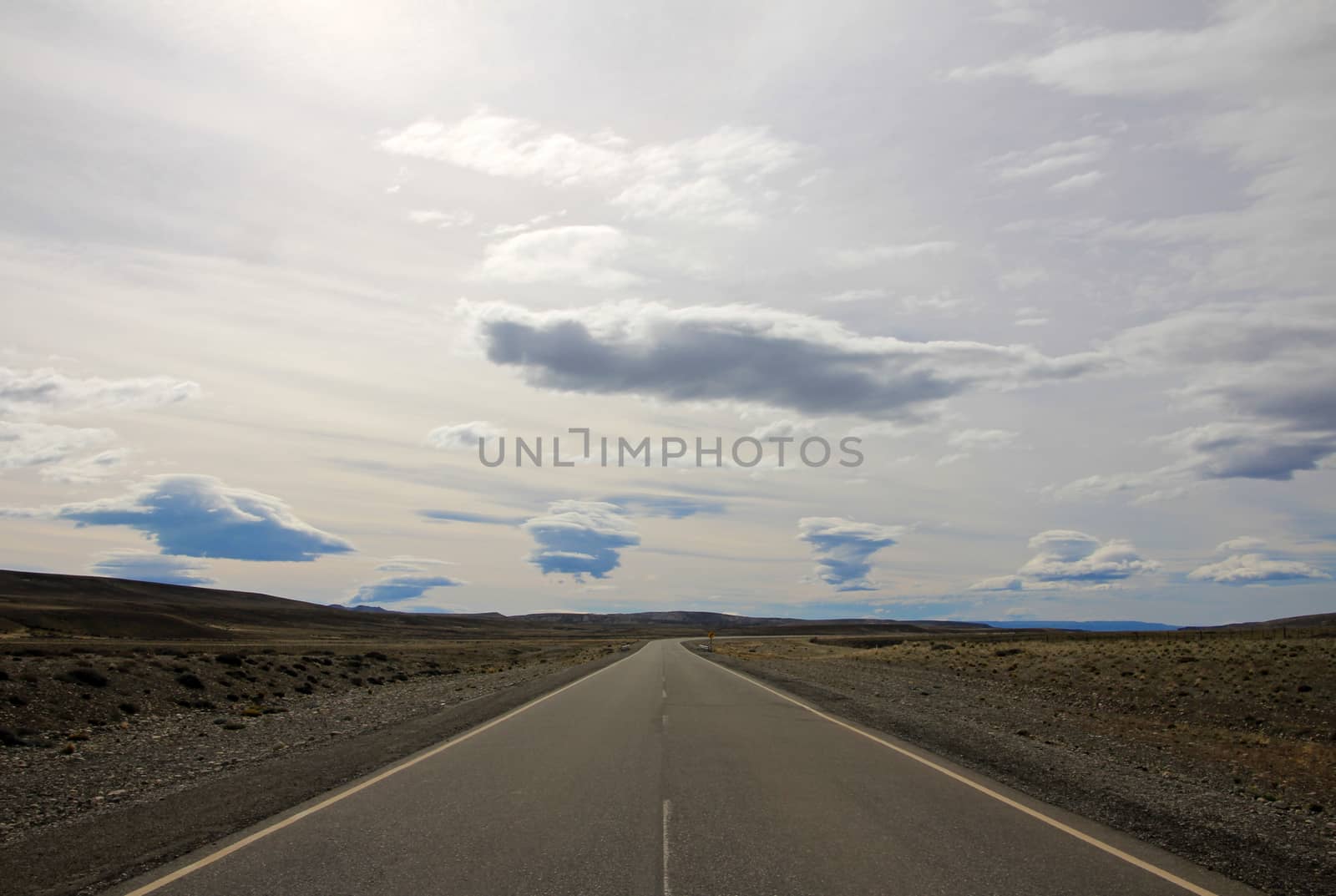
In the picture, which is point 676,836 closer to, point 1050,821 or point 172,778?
point 1050,821

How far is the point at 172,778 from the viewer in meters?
12.9

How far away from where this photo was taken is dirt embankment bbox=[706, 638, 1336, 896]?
30.5 ft

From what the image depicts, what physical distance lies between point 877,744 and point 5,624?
7809 centimetres

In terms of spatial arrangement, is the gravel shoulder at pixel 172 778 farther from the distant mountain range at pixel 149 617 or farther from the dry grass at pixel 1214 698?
the distant mountain range at pixel 149 617

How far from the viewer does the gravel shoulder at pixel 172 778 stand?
800 cm

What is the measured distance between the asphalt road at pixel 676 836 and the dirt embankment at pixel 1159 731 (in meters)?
1.04

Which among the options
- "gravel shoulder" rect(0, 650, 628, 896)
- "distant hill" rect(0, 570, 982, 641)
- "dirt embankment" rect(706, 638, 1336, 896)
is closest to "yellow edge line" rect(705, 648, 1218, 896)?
"dirt embankment" rect(706, 638, 1336, 896)

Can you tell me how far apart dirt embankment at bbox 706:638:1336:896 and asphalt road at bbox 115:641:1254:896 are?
1038 mm

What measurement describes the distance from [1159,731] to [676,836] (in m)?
17.1

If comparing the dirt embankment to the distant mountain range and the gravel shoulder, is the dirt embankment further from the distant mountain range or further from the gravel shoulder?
the distant mountain range

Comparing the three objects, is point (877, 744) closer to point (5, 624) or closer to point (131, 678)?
point (131, 678)

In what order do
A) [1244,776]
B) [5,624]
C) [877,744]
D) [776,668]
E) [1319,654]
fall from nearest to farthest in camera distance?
[1244,776]
[877,744]
[1319,654]
[776,668]
[5,624]

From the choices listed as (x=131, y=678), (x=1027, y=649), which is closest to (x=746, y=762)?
(x=131, y=678)

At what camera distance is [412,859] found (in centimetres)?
758
